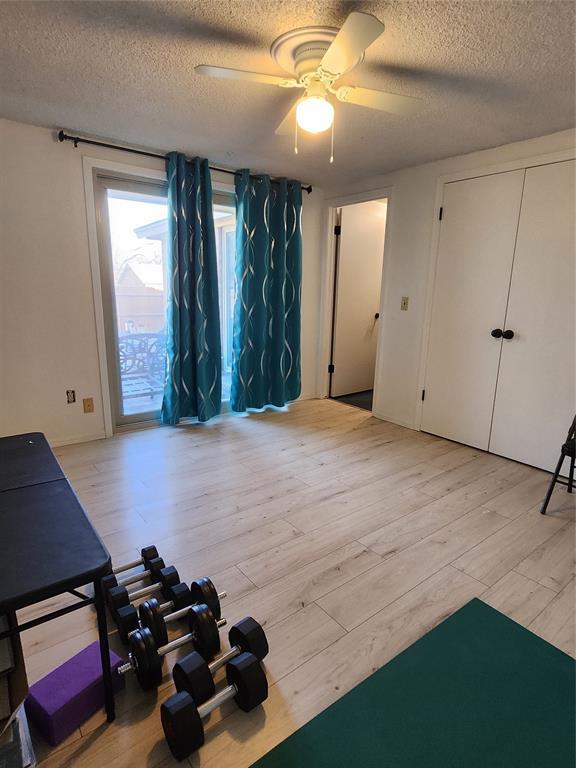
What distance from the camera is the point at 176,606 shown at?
1.60 meters

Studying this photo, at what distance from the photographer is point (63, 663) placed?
1.41m

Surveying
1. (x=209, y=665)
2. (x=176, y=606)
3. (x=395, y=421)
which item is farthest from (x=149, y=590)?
(x=395, y=421)

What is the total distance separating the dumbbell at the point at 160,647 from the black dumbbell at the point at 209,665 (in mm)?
63

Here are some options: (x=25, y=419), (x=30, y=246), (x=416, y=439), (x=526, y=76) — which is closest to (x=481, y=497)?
(x=416, y=439)

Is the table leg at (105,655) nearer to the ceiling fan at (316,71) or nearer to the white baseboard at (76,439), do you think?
the ceiling fan at (316,71)

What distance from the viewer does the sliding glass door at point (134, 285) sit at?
3336 mm

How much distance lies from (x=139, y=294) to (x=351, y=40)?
8.80 feet

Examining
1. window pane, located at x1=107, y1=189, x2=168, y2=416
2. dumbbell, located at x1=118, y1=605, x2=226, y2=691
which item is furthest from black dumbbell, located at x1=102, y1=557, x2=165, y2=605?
window pane, located at x1=107, y1=189, x2=168, y2=416

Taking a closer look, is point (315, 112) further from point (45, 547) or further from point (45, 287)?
point (45, 287)

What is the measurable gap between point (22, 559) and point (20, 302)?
246 centimetres

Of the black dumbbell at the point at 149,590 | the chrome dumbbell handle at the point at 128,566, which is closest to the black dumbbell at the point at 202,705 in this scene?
the black dumbbell at the point at 149,590

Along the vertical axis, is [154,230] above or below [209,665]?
above

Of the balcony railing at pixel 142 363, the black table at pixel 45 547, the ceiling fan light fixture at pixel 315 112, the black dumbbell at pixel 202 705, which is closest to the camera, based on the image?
the black table at pixel 45 547

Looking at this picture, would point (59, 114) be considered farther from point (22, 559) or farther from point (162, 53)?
point (22, 559)
